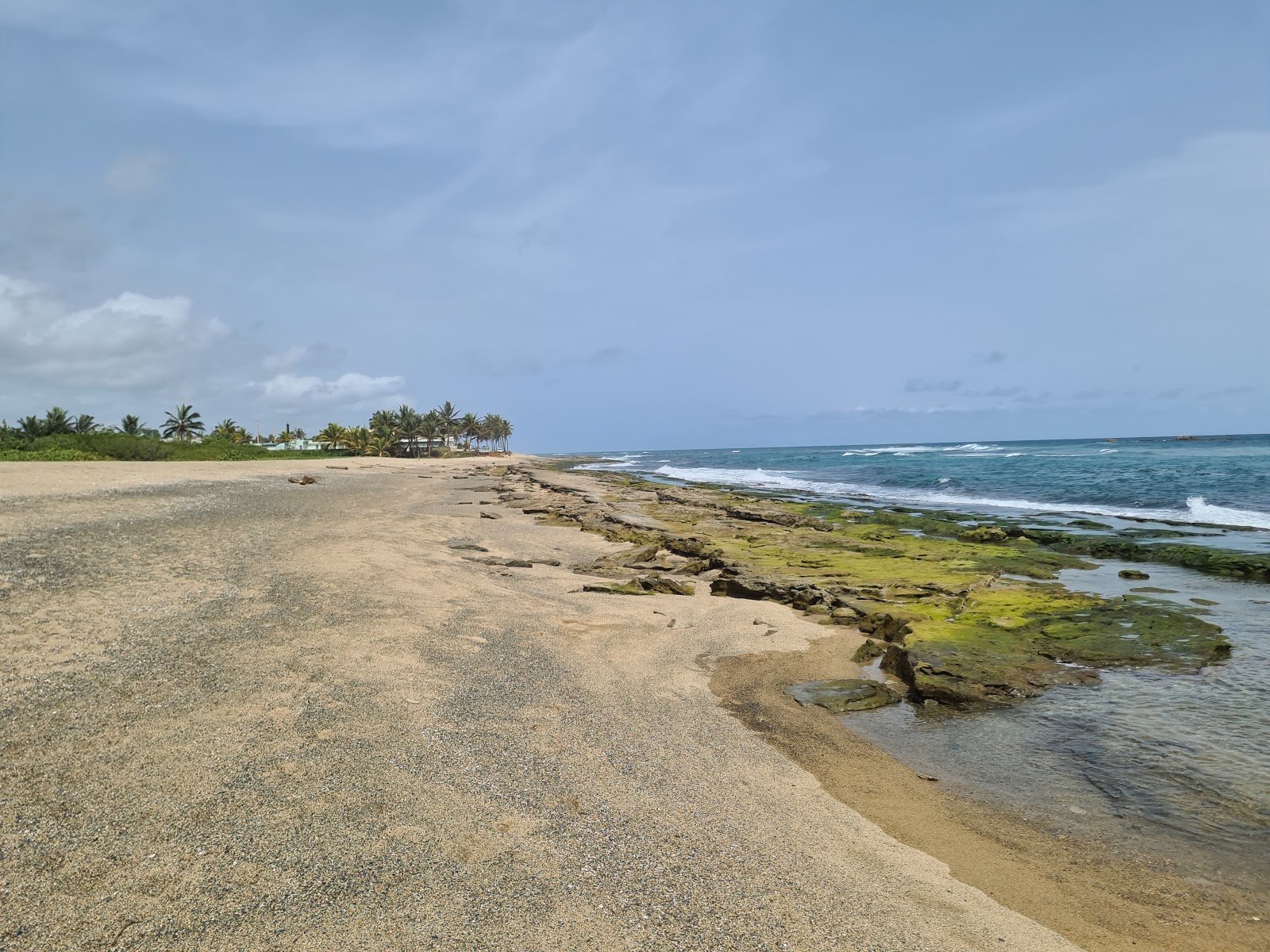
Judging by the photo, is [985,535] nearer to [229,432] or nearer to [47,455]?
[47,455]

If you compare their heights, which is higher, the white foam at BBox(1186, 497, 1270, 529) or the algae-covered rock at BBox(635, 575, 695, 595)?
the algae-covered rock at BBox(635, 575, 695, 595)

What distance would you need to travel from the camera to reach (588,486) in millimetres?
54719

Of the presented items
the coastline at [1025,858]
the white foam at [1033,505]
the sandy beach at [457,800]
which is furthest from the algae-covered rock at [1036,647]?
the white foam at [1033,505]

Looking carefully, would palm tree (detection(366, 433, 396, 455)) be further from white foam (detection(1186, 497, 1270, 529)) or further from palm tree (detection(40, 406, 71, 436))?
white foam (detection(1186, 497, 1270, 529))

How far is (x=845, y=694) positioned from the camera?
33.4 feet

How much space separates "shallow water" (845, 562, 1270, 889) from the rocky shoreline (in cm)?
67

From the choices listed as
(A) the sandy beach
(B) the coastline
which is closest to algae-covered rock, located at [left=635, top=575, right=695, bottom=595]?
(A) the sandy beach

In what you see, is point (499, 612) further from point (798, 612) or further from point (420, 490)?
point (420, 490)

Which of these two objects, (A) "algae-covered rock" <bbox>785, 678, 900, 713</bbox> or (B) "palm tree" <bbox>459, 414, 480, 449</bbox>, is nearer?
(A) "algae-covered rock" <bbox>785, 678, 900, 713</bbox>

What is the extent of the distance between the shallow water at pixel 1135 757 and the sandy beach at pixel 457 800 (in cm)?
64

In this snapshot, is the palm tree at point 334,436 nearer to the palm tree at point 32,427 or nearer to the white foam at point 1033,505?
the palm tree at point 32,427

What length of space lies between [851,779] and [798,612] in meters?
8.07

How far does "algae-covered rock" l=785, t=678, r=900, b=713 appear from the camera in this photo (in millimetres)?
9938

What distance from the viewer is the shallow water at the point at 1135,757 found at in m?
6.49
